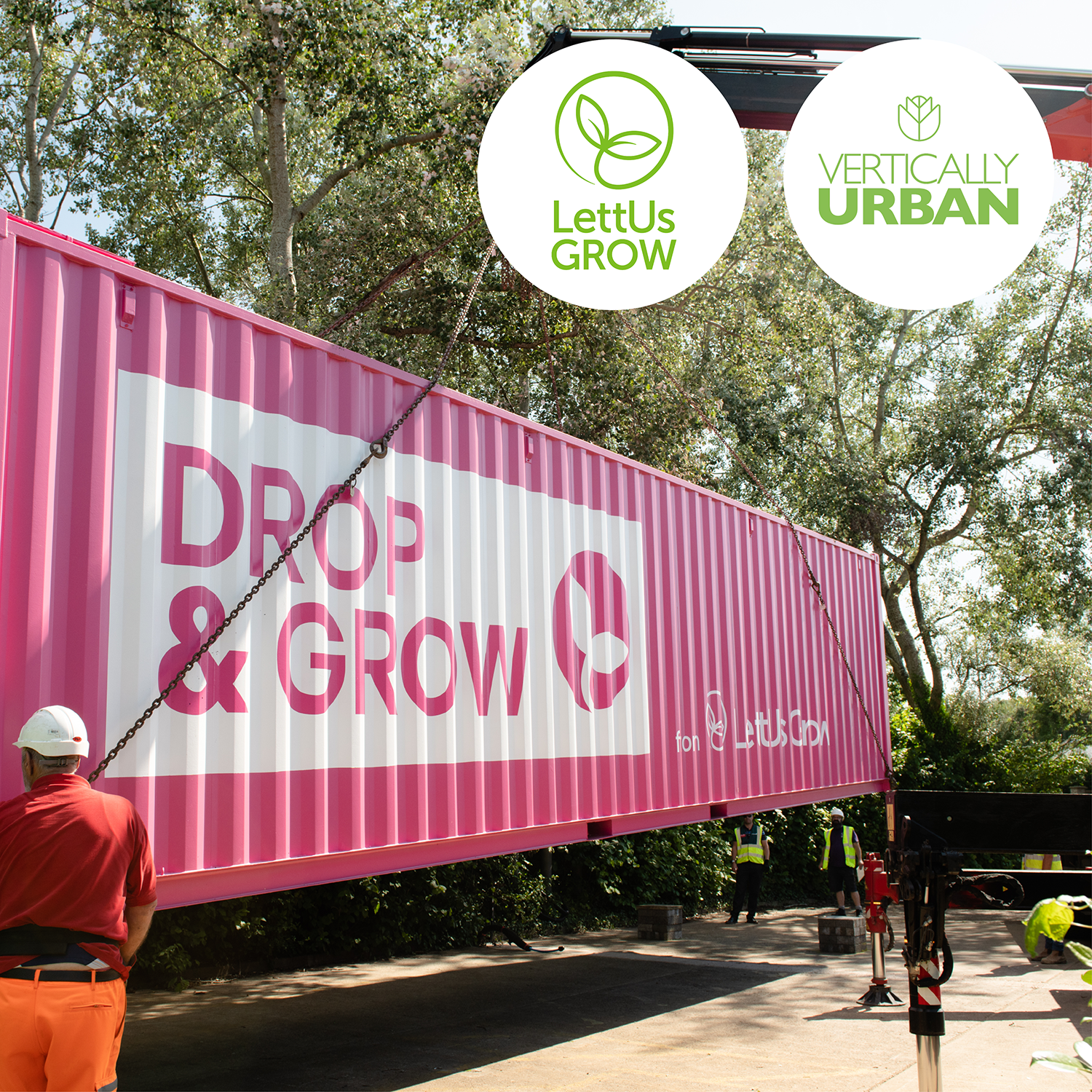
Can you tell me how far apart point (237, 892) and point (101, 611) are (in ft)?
4.45

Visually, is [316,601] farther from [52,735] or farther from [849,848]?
[849,848]

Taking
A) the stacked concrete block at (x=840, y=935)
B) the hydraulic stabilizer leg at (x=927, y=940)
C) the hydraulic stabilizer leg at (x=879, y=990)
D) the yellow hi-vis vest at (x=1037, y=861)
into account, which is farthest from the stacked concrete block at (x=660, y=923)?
the hydraulic stabilizer leg at (x=927, y=940)

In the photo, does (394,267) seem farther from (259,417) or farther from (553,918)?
(259,417)

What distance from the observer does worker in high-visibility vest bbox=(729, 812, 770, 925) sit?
12.8m

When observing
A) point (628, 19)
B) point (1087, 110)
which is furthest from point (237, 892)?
point (628, 19)

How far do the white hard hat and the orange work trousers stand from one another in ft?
2.35

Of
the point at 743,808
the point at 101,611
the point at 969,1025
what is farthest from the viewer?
the point at 743,808

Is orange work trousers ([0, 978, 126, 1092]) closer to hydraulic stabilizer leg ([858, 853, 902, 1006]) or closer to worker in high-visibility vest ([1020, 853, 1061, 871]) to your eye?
hydraulic stabilizer leg ([858, 853, 902, 1006])

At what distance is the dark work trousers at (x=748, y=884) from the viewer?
13242 mm

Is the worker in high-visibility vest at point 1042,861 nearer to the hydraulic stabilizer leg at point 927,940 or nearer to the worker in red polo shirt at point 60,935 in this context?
the hydraulic stabilizer leg at point 927,940

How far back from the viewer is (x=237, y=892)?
427 centimetres

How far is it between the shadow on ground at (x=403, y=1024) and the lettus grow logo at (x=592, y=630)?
2.41m

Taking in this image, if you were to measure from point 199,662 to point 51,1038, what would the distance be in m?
1.50

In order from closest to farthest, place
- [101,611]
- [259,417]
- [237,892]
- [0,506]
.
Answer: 1. [0,506]
2. [101,611]
3. [237,892]
4. [259,417]
